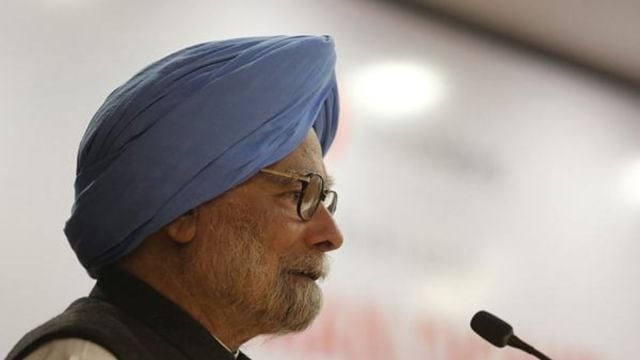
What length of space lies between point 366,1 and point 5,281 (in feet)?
3.15

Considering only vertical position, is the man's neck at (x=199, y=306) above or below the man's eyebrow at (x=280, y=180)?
below

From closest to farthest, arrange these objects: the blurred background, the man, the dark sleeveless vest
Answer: the dark sleeveless vest → the man → the blurred background

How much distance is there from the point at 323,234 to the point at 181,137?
7.5 inches

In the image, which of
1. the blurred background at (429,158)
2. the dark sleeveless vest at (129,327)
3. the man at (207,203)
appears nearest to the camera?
the dark sleeveless vest at (129,327)

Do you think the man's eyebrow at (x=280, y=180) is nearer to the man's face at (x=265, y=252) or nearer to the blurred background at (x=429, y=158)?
the man's face at (x=265, y=252)

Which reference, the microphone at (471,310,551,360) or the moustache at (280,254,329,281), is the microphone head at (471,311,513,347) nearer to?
the microphone at (471,310,551,360)

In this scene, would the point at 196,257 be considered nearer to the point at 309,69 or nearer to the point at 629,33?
the point at 309,69

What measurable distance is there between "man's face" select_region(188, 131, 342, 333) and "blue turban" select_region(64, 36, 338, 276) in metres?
0.03

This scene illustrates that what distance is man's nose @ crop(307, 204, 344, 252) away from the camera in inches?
41.0

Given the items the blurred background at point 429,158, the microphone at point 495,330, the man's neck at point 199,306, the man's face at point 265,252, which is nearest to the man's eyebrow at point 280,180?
the man's face at point 265,252

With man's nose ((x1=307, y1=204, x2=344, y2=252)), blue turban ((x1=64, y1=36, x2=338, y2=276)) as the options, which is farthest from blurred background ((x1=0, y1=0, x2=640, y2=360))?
man's nose ((x1=307, y1=204, x2=344, y2=252))

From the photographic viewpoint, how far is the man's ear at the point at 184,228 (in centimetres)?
101

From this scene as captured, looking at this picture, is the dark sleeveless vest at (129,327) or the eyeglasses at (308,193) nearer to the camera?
the dark sleeveless vest at (129,327)

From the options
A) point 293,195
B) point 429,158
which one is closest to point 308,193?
point 293,195
